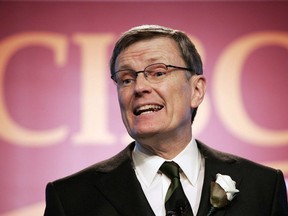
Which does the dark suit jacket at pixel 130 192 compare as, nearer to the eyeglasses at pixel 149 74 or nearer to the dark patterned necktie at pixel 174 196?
the dark patterned necktie at pixel 174 196

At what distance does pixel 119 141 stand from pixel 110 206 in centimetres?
173

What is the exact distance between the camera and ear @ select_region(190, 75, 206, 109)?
2156mm

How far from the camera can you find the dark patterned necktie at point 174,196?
6.04 feet

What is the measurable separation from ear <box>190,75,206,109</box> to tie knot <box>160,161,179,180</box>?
258mm

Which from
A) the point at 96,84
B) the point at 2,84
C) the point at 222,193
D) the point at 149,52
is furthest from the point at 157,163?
the point at 2,84

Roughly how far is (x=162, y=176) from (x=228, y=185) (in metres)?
0.26

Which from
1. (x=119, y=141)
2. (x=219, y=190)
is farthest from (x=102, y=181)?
(x=119, y=141)

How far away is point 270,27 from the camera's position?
3.80 metres

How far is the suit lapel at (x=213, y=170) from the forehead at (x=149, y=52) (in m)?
0.38

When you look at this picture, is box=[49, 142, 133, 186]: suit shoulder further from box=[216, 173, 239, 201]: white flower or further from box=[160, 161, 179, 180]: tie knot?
box=[216, 173, 239, 201]: white flower

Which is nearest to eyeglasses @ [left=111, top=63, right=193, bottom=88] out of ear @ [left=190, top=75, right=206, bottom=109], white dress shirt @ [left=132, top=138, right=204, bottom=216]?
ear @ [left=190, top=75, right=206, bottom=109]

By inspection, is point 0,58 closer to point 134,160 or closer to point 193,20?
point 193,20

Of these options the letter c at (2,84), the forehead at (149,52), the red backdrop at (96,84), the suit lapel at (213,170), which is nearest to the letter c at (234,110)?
the red backdrop at (96,84)

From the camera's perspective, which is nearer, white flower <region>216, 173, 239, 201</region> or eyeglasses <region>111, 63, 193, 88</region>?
white flower <region>216, 173, 239, 201</region>
